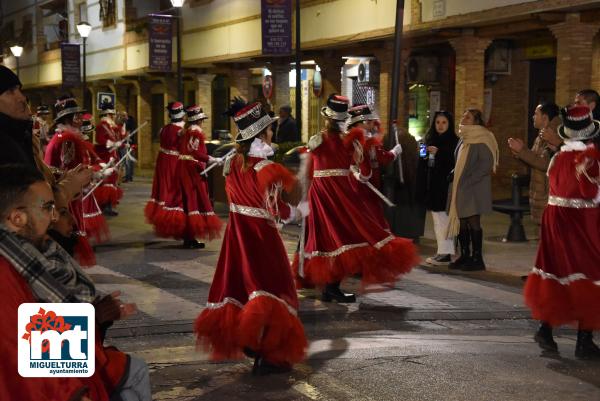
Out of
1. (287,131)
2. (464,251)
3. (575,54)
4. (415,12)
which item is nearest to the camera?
(464,251)

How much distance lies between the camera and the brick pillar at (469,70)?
677 inches

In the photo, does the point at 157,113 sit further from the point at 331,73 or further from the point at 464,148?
the point at 464,148

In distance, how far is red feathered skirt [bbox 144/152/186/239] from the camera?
12.6 metres

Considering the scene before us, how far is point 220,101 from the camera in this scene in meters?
→ 32.5

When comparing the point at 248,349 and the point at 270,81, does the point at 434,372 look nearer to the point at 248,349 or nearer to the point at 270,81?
the point at 248,349

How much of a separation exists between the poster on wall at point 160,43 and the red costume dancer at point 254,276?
20.4m

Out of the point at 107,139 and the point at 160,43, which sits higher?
the point at 160,43

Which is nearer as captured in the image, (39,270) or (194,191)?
(39,270)

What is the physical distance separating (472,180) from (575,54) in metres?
5.33

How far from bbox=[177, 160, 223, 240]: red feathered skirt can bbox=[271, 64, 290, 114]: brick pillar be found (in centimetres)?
1251

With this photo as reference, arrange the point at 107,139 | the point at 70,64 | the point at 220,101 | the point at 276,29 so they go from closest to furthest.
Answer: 1. the point at 107,139
2. the point at 276,29
3. the point at 220,101
4. the point at 70,64

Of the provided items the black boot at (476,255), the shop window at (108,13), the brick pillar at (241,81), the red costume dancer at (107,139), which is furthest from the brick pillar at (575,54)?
the shop window at (108,13)

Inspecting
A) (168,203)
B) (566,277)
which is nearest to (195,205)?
(168,203)

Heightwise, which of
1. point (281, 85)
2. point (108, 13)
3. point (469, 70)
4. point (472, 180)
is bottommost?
point (472, 180)
